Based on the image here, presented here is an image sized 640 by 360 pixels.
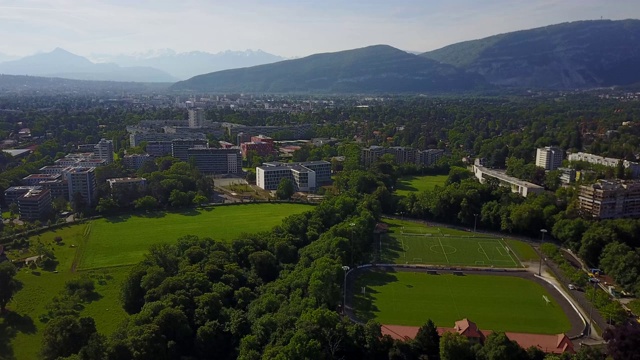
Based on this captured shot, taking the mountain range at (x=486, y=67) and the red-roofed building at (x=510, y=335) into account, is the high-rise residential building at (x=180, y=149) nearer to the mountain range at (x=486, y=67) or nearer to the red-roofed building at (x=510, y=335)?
the red-roofed building at (x=510, y=335)

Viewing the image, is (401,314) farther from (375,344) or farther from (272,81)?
(272,81)

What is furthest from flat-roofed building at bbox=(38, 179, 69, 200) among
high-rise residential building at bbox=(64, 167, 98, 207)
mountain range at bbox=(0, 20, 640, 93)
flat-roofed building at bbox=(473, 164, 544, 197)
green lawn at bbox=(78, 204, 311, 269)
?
mountain range at bbox=(0, 20, 640, 93)

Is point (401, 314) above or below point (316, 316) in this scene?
below

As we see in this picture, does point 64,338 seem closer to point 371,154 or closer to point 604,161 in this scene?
point 371,154

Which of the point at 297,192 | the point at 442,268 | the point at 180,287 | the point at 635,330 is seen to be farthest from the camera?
the point at 297,192

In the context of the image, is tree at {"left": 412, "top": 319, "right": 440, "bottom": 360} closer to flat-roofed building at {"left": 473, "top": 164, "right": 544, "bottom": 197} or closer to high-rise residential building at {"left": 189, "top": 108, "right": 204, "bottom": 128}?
flat-roofed building at {"left": 473, "top": 164, "right": 544, "bottom": 197}

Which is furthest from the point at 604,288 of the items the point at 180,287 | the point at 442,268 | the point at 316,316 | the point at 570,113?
the point at 570,113
